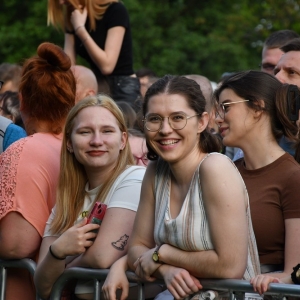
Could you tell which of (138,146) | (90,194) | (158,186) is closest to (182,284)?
(158,186)

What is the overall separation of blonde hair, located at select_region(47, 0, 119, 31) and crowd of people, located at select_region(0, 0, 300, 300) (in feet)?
7.10

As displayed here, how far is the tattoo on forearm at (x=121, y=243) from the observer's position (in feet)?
14.8

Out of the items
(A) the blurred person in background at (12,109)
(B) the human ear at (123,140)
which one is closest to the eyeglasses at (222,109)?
(B) the human ear at (123,140)

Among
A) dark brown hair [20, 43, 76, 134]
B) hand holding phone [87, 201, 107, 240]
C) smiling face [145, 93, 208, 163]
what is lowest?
hand holding phone [87, 201, 107, 240]

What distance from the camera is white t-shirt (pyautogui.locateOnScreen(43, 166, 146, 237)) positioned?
4.65 m

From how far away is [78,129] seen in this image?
16.3 feet

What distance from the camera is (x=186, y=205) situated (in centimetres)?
403

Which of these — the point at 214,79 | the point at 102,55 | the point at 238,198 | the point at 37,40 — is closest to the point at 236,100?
the point at 238,198

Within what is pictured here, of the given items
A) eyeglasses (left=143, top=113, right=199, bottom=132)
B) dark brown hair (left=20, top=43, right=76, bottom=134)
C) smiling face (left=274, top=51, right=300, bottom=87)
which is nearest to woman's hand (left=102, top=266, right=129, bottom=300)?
eyeglasses (left=143, top=113, right=199, bottom=132)

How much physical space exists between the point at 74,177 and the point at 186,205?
1.11m

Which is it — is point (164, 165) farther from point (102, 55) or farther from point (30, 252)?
point (102, 55)

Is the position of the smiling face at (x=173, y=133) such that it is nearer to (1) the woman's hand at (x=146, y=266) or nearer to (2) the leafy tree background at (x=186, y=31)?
(1) the woman's hand at (x=146, y=266)

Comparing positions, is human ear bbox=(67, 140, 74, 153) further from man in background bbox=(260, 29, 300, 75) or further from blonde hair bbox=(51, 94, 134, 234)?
man in background bbox=(260, 29, 300, 75)

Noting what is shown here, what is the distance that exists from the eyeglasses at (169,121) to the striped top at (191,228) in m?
0.24
